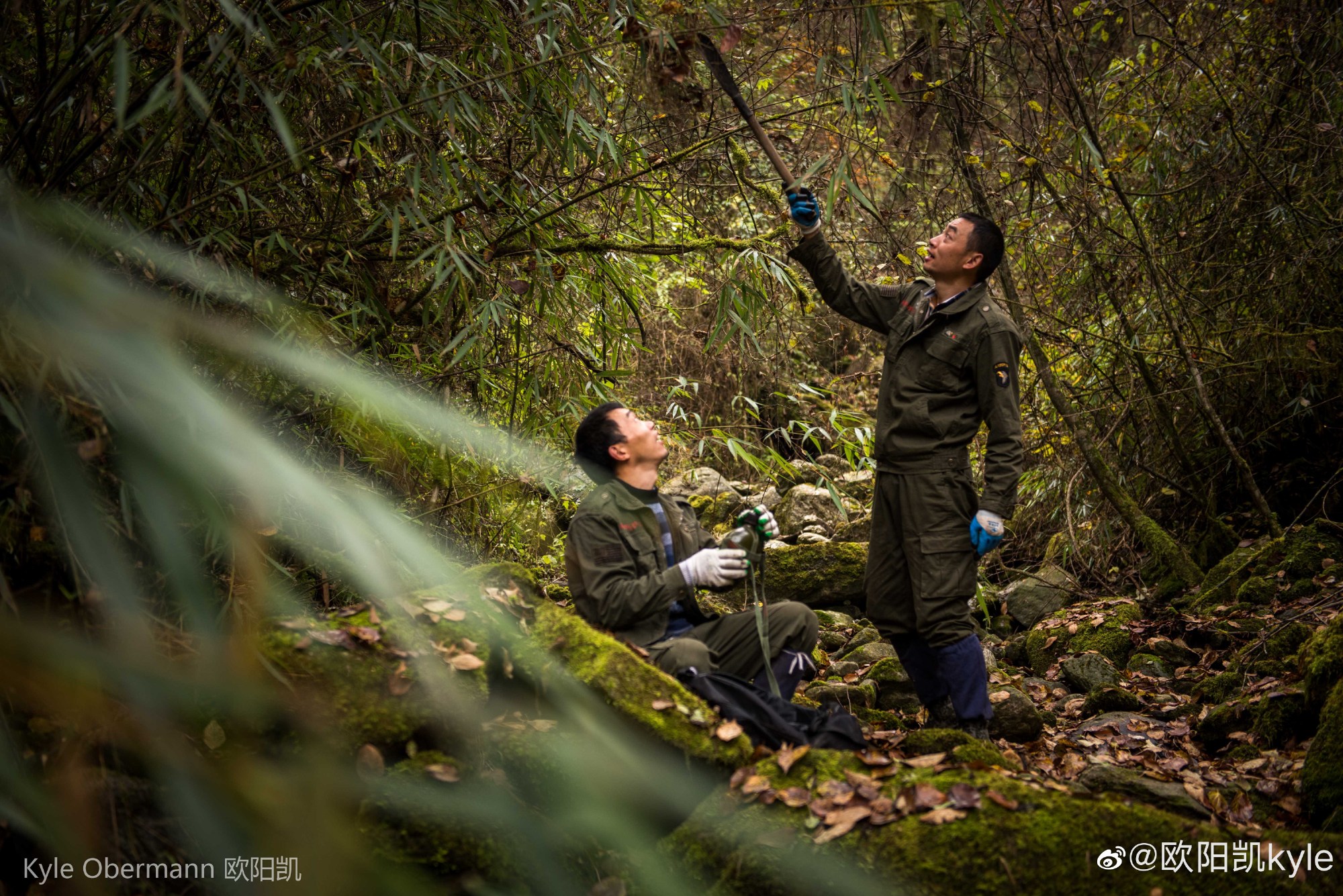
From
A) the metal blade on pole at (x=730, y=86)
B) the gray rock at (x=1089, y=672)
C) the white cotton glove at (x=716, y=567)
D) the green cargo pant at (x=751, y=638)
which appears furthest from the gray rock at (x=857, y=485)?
the white cotton glove at (x=716, y=567)

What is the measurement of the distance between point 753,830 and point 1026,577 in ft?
15.5

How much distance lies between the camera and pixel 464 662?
96.7 inches

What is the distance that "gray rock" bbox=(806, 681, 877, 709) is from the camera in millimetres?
3838

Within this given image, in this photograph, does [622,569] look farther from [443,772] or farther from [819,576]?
[819,576]

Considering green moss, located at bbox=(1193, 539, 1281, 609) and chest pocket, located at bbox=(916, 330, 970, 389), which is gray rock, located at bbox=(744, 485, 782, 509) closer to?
green moss, located at bbox=(1193, 539, 1281, 609)

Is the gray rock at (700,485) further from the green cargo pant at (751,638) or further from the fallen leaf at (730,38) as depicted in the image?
the fallen leaf at (730,38)

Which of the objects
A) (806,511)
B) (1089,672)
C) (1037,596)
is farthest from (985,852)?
(806,511)

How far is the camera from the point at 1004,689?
380 cm

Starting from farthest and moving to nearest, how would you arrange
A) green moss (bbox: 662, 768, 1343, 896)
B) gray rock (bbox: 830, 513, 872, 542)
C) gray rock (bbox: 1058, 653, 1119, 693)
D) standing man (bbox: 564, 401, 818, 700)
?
gray rock (bbox: 830, 513, 872, 542), gray rock (bbox: 1058, 653, 1119, 693), standing man (bbox: 564, 401, 818, 700), green moss (bbox: 662, 768, 1343, 896)

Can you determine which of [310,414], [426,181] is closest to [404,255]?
[426,181]

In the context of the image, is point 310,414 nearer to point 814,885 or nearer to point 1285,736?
point 814,885

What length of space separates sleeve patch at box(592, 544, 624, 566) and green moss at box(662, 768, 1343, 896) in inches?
34.5

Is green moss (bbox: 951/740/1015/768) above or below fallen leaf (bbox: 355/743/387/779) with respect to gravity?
above

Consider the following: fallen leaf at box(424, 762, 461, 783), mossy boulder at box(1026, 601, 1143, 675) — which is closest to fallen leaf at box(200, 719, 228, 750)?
fallen leaf at box(424, 762, 461, 783)
